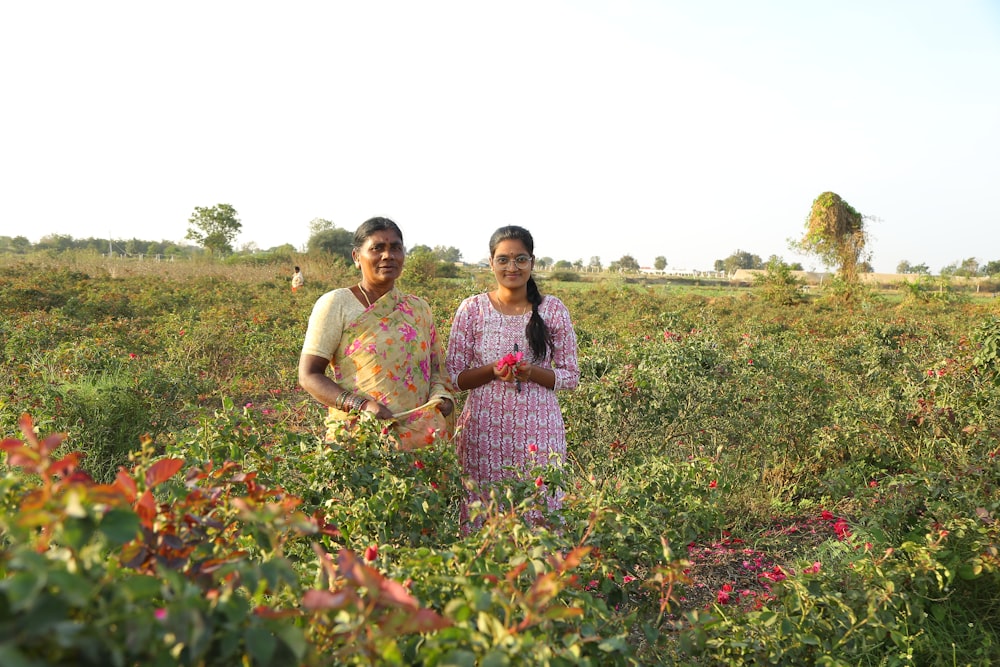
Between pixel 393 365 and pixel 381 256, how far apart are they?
14.8 inches

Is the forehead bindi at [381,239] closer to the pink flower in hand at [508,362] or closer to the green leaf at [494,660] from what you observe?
the pink flower in hand at [508,362]

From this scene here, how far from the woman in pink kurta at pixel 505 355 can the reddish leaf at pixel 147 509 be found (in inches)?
62.9

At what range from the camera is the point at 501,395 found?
8.12 ft

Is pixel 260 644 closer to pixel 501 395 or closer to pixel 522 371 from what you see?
pixel 522 371

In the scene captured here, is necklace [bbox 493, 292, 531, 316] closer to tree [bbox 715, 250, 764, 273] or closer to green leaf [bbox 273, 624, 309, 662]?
green leaf [bbox 273, 624, 309, 662]

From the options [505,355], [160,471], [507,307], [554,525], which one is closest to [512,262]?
[507,307]

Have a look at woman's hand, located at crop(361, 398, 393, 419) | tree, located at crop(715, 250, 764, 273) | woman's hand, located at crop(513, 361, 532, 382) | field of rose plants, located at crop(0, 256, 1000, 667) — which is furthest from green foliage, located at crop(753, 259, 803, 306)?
tree, located at crop(715, 250, 764, 273)

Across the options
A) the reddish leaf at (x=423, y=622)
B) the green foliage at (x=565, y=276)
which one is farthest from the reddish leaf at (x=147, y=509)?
the green foliage at (x=565, y=276)

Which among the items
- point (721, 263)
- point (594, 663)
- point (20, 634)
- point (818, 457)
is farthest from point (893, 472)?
point (721, 263)

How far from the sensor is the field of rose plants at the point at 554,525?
662 mm

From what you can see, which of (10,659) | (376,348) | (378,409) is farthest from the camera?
(376,348)

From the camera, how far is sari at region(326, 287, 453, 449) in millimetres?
2180

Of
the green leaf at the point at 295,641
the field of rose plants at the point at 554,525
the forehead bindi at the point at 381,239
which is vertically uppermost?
the forehead bindi at the point at 381,239

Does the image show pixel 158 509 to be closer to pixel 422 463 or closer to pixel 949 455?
pixel 422 463
